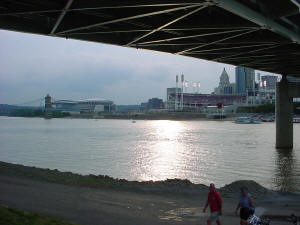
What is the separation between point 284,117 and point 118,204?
34.0 m

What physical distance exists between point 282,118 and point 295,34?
25468mm

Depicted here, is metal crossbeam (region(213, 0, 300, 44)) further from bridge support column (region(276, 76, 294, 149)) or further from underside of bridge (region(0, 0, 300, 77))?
bridge support column (region(276, 76, 294, 149))

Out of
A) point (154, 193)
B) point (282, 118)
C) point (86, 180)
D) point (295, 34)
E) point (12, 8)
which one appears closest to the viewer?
point (12, 8)

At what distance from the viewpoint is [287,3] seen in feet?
47.9

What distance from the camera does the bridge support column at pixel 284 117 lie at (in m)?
42.3

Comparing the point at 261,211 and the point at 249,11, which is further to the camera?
the point at 249,11

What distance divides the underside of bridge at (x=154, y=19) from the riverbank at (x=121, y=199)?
19.9 ft

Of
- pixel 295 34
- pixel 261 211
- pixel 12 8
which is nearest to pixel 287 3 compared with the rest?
pixel 295 34

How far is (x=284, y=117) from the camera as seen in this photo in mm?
42562

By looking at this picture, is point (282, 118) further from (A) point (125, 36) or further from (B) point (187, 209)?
(B) point (187, 209)

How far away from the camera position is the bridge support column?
139 ft

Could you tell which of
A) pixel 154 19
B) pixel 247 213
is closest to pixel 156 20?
pixel 154 19

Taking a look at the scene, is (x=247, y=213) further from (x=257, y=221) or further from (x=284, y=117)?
(x=284, y=117)

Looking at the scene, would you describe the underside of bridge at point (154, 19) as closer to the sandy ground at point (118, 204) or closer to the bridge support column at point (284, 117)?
the sandy ground at point (118, 204)
